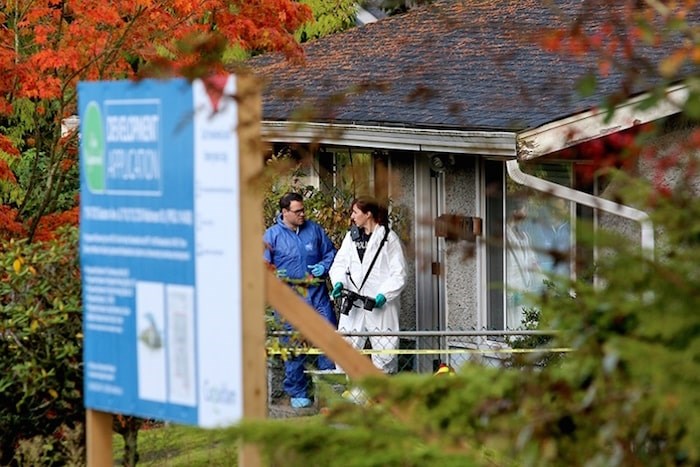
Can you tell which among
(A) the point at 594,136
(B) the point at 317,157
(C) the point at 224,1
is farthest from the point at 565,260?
(B) the point at 317,157

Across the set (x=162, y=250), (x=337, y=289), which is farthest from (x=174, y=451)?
(x=337, y=289)

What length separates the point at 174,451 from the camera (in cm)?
845

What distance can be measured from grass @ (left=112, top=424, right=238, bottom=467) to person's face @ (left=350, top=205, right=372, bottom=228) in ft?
18.1

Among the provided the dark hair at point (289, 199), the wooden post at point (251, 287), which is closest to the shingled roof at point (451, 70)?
the dark hair at point (289, 199)

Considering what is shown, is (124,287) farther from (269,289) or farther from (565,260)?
(565,260)

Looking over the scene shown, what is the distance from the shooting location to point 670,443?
3639 millimetres

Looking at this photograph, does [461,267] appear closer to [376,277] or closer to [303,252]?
[376,277]

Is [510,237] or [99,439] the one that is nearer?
[99,439]

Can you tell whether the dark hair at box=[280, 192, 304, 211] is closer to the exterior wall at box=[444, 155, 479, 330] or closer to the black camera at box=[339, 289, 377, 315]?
the black camera at box=[339, 289, 377, 315]

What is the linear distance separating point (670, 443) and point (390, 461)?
0.68 meters

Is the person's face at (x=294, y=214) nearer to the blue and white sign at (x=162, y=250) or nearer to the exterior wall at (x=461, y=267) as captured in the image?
the exterior wall at (x=461, y=267)

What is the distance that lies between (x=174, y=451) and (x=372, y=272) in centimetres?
575

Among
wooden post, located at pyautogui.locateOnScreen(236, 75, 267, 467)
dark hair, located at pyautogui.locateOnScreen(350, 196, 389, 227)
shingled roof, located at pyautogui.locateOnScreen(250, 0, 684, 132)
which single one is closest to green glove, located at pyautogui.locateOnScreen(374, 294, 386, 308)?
dark hair, located at pyautogui.locateOnScreen(350, 196, 389, 227)

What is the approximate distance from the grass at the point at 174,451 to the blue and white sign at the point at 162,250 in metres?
1.98
